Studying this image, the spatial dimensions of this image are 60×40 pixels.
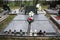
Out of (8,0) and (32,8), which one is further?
(8,0)

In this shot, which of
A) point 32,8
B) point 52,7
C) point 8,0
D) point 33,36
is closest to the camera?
point 33,36

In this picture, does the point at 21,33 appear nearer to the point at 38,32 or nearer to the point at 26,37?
the point at 26,37

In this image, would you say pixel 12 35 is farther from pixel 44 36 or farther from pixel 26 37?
pixel 44 36

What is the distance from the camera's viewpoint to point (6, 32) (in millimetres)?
7652

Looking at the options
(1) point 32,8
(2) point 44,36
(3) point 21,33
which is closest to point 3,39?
(3) point 21,33

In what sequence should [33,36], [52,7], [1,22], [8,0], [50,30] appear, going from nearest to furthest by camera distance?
[33,36] < [50,30] < [1,22] < [52,7] < [8,0]

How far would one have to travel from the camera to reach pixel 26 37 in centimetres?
732

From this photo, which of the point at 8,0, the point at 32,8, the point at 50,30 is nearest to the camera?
the point at 50,30

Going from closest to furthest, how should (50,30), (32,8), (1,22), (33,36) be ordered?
(33,36)
(50,30)
(1,22)
(32,8)

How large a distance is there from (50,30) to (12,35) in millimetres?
1912

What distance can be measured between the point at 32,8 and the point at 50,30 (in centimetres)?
600

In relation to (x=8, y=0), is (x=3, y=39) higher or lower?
lower

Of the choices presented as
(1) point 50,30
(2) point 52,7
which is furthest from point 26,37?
(2) point 52,7

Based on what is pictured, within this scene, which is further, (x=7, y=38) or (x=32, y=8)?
(x=32, y=8)
